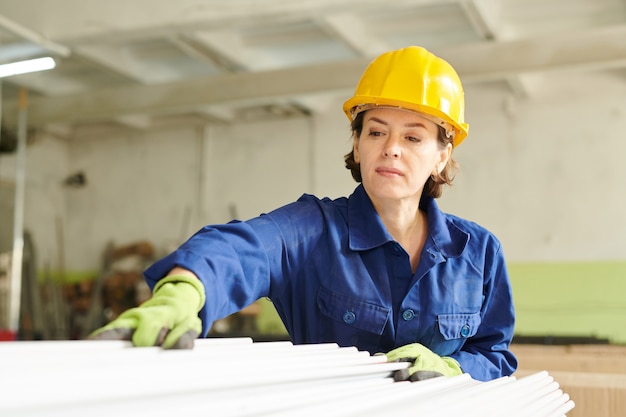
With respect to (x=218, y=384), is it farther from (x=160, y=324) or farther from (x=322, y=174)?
(x=322, y=174)

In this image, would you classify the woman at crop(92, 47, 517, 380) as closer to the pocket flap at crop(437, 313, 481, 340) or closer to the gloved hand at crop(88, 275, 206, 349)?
the pocket flap at crop(437, 313, 481, 340)

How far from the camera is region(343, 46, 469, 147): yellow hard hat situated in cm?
214

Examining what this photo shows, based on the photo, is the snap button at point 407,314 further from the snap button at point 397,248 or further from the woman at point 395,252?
the snap button at point 397,248

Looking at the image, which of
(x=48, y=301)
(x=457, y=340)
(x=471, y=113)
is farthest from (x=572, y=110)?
(x=48, y=301)

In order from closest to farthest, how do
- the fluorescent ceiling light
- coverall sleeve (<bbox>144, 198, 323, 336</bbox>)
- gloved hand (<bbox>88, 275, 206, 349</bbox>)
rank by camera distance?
gloved hand (<bbox>88, 275, 206, 349</bbox>) < coverall sleeve (<bbox>144, 198, 323, 336</bbox>) < the fluorescent ceiling light

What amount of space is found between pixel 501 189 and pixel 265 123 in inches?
110

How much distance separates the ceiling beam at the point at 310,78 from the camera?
534 centimetres

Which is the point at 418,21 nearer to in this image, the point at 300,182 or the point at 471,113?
the point at 471,113

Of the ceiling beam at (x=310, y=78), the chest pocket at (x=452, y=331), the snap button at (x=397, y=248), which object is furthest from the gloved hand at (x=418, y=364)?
the ceiling beam at (x=310, y=78)

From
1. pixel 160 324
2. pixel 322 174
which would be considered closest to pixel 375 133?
pixel 160 324

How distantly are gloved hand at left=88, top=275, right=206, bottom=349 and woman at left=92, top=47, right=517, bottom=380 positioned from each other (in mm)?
645

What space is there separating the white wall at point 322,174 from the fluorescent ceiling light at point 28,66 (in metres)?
2.72

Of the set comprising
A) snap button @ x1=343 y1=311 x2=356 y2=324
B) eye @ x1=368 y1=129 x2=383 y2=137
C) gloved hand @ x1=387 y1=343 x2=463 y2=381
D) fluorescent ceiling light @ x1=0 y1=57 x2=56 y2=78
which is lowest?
gloved hand @ x1=387 y1=343 x2=463 y2=381

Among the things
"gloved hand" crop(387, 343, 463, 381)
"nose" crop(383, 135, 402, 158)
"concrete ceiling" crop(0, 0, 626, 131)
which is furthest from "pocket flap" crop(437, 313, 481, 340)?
"concrete ceiling" crop(0, 0, 626, 131)
